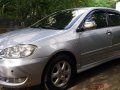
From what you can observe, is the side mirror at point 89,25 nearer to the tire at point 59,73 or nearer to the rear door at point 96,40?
the rear door at point 96,40

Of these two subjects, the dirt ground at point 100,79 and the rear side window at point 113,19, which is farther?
the rear side window at point 113,19

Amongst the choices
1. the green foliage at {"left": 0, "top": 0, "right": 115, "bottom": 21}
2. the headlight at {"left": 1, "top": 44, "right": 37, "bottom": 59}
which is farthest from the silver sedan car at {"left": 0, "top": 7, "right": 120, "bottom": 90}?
the green foliage at {"left": 0, "top": 0, "right": 115, "bottom": 21}

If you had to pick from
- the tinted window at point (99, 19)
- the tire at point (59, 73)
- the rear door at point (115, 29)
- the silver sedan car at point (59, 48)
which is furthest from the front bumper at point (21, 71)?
the rear door at point (115, 29)

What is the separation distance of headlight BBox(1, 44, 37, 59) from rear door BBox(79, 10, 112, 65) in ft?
3.86

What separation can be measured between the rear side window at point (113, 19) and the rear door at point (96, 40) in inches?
6.4

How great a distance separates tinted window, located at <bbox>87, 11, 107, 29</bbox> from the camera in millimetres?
6055

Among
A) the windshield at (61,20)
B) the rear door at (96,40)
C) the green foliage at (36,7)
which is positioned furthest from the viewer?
the green foliage at (36,7)

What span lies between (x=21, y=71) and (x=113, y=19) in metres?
2.98

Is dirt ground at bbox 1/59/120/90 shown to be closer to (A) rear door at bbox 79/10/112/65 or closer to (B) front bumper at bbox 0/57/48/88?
(A) rear door at bbox 79/10/112/65

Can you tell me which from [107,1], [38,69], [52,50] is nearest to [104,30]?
[52,50]

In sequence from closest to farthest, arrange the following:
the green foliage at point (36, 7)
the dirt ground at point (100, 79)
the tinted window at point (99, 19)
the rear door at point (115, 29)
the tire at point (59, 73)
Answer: the tire at point (59, 73) < the dirt ground at point (100, 79) < the tinted window at point (99, 19) < the rear door at point (115, 29) < the green foliage at point (36, 7)

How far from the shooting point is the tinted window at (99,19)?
19.9ft

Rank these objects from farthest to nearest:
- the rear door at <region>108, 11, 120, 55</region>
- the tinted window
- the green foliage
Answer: the green foliage
the rear door at <region>108, 11, 120, 55</region>
the tinted window

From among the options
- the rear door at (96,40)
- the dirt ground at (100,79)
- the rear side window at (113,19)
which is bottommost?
the dirt ground at (100,79)
